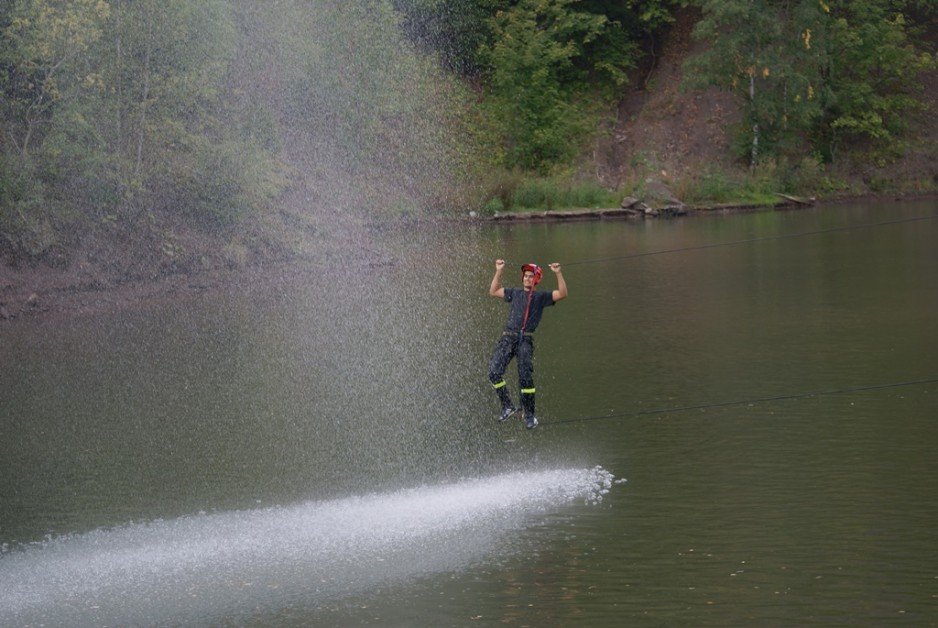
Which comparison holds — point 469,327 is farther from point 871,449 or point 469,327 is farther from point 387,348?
point 871,449

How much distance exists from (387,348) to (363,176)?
85.5 feet

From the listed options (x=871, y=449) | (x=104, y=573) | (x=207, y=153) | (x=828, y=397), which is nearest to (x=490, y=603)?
(x=104, y=573)

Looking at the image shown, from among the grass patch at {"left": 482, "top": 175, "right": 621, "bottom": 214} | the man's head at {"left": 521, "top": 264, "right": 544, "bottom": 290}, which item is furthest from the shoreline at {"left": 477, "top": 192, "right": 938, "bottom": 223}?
the man's head at {"left": 521, "top": 264, "right": 544, "bottom": 290}

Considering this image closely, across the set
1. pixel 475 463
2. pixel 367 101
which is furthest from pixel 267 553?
pixel 367 101

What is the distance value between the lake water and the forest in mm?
7320

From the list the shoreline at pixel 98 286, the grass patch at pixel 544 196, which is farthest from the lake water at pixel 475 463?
the grass patch at pixel 544 196

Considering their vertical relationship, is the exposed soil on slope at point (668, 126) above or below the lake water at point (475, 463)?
above

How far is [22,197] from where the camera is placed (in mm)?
37094

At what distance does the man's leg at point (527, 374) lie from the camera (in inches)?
682

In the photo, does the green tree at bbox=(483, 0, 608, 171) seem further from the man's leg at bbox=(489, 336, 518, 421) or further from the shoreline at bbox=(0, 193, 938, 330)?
the man's leg at bbox=(489, 336, 518, 421)

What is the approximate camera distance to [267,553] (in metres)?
14.7

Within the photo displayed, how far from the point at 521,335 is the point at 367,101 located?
A: 1492 inches

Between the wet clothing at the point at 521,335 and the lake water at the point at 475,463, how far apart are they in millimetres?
1382

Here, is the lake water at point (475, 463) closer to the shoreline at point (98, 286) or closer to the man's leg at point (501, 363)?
the man's leg at point (501, 363)
